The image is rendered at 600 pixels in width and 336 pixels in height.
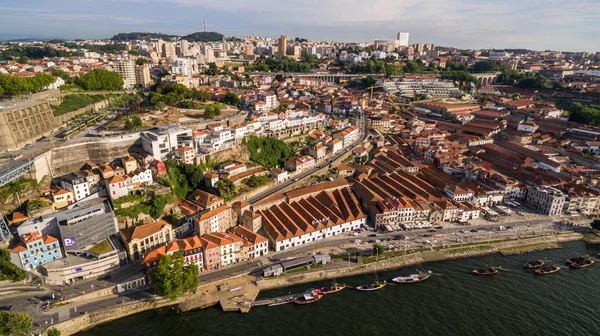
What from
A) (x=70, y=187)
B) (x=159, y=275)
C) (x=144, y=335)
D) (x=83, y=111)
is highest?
(x=83, y=111)

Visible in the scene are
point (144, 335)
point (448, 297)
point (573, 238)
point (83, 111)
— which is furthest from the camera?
point (83, 111)

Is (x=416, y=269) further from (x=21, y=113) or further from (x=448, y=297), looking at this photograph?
(x=21, y=113)

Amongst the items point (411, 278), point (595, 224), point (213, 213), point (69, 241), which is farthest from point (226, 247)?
point (595, 224)

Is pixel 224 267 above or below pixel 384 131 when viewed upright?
below

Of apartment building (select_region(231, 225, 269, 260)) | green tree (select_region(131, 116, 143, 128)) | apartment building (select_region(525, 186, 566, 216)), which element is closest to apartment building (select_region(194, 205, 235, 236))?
apartment building (select_region(231, 225, 269, 260))

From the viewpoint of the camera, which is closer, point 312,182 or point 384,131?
point 312,182

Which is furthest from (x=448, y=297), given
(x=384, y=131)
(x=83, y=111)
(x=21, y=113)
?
(x=83, y=111)

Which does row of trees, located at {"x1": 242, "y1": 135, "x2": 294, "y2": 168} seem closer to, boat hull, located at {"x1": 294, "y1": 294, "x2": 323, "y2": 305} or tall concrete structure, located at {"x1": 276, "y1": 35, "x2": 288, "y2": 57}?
boat hull, located at {"x1": 294, "y1": 294, "x2": 323, "y2": 305}
